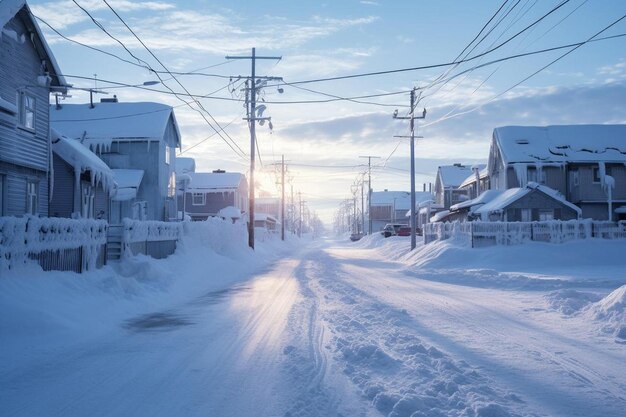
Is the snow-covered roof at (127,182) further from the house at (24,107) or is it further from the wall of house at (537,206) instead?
the wall of house at (537,206)

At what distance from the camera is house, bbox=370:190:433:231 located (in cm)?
10894

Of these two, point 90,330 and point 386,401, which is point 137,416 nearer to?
point 386,401

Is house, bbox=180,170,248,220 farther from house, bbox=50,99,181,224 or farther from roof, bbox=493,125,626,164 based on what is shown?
roof, bbox=493,125,626,164

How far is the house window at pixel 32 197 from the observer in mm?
19752

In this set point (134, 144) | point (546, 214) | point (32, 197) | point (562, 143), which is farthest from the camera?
point (562, 143)

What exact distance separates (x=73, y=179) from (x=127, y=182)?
336 inches

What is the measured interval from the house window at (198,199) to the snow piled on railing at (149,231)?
3791 centimetres

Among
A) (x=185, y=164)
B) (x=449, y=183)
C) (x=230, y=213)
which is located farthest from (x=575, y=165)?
(x=185, y=164)

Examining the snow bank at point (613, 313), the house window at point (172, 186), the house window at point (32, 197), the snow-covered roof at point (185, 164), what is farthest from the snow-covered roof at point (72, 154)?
the snow-covered roof at point (185, 164)

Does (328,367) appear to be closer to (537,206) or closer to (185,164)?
(537,206)

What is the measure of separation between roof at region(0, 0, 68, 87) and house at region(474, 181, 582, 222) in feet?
90.2

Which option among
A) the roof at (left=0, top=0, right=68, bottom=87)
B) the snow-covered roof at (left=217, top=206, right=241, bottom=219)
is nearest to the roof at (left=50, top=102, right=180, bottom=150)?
the roof at (left=0, top=0, right=68, bottom=87)

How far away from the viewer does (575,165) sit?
41.2 m

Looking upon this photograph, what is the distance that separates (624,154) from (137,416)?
4402cm
